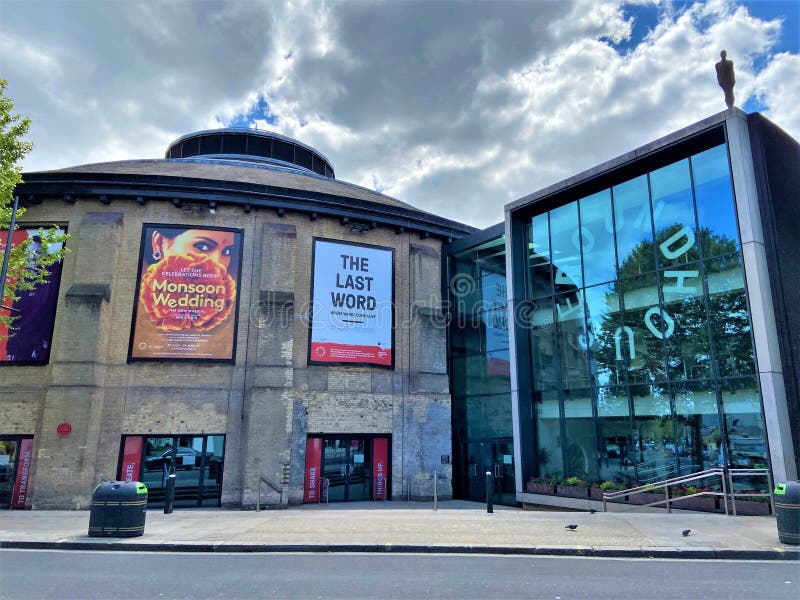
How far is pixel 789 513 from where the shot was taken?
29.6 feet

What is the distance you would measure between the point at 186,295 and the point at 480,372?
11.0 metres

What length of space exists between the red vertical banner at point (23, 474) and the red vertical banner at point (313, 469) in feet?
27.1

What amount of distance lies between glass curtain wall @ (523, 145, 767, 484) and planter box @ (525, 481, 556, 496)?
559 mm

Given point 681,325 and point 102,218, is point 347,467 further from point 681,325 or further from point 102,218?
point 102,218

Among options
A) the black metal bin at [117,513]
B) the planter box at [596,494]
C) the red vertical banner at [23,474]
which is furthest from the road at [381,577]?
the red vertical banner at [23,474]

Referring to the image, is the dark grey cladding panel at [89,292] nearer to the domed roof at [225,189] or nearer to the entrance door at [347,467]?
the domed roof at [225,189]

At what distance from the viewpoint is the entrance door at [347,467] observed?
18.8 m

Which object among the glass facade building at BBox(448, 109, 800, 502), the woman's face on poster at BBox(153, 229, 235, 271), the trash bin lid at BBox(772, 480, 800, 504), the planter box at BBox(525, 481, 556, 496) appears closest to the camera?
the trash bin lid at BBox(772, 480, 800, 504)

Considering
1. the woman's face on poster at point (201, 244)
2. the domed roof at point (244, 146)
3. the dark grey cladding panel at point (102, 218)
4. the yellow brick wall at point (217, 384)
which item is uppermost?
the domed roof at point (244, 146)

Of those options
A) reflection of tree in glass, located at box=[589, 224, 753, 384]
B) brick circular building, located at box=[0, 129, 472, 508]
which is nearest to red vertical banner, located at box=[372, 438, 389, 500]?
brick circular building, located at box=[0, 129, 472, 508]

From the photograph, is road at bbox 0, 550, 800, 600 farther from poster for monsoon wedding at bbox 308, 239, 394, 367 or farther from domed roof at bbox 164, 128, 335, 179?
domed roof at bbox 164, 128, 335, 179

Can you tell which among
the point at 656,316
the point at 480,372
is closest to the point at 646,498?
the point at 656,316

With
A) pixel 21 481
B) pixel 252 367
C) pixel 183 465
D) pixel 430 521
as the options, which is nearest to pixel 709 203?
pixel 430 521

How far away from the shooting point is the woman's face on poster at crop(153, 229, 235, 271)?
18.7 metres
